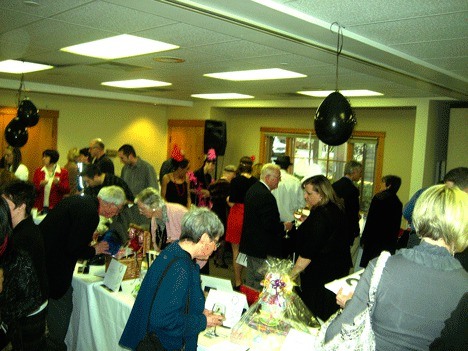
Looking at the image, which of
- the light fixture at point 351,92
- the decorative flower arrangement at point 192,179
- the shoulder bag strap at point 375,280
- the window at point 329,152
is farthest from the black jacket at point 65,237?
the window at point 329,152

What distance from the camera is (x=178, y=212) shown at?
369 cm

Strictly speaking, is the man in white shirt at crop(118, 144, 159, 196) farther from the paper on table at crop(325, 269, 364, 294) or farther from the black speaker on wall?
the paper on table at crop(325, 269, 364, 294)

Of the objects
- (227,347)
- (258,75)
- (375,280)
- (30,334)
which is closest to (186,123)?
(258,75)

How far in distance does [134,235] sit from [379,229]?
2.92m

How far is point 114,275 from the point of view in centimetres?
300

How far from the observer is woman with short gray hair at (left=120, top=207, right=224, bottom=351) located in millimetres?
2027

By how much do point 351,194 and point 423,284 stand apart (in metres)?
3.97

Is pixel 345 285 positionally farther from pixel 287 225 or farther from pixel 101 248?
pixel 287 225

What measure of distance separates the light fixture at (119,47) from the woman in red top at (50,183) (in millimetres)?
2478

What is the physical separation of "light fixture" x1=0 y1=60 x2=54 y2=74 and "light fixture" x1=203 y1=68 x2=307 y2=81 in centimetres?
202

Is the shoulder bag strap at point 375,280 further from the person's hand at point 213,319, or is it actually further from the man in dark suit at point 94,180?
the man in dark suit at point 94,180

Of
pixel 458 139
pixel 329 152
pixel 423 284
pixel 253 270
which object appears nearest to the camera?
pixel 423 284

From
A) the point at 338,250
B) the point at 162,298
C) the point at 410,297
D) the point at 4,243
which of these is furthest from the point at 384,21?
the point at 4,243

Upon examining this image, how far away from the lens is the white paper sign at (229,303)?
255 cm
